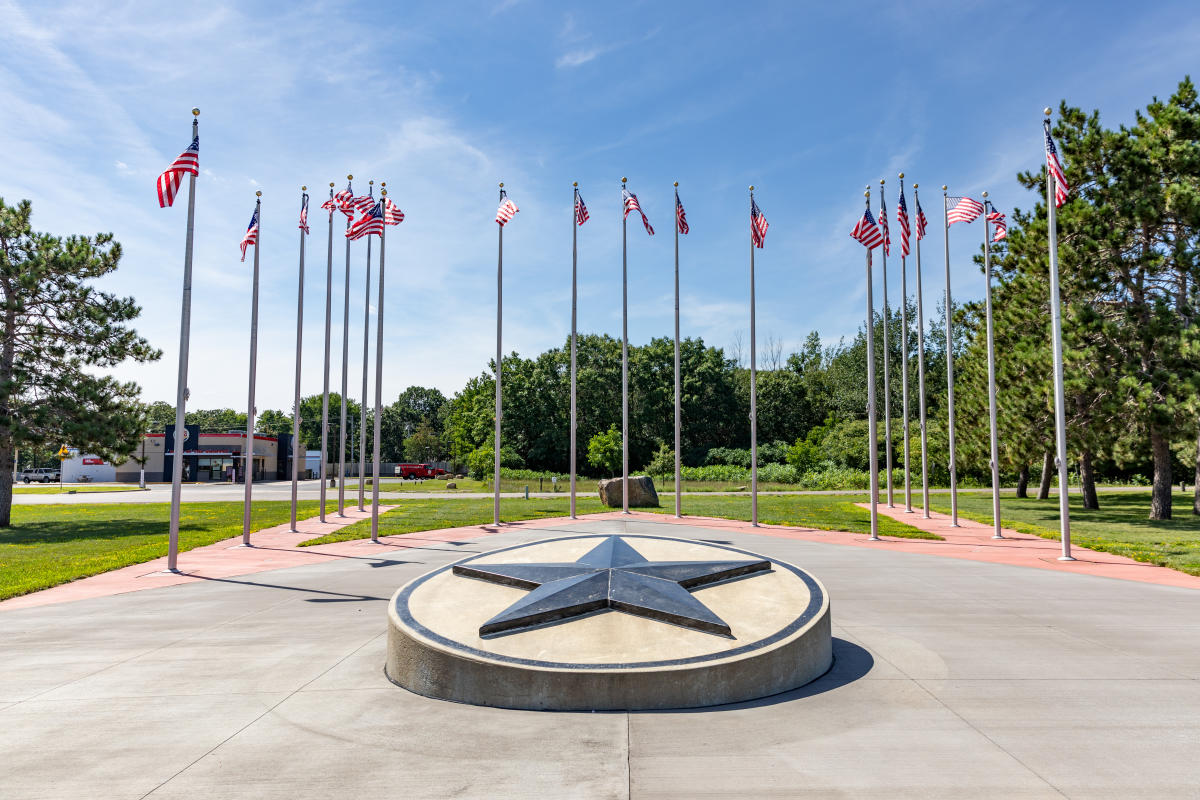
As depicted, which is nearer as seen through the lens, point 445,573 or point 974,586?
point 445,573

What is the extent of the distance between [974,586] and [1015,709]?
7041mm

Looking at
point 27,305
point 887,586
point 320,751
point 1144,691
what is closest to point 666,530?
point 887,586

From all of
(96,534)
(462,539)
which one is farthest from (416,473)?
(462,539)

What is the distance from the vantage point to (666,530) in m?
21.9

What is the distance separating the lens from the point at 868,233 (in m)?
19.2

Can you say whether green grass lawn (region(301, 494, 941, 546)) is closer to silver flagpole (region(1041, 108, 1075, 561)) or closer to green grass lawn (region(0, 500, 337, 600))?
green grass lawn (region(0, 500, 337, 600))

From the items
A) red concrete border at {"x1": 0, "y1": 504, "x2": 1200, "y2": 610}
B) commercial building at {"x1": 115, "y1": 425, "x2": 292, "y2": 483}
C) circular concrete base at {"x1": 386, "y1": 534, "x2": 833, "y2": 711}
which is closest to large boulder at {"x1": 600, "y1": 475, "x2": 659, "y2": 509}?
red concrete border at {"x1": 0, "y1": 504, "x2": 1200, "y2": 610}

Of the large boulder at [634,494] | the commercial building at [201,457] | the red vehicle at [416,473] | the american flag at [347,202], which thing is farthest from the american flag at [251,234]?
the red vehicle at [416,473]

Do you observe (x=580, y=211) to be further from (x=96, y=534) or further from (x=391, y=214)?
(x=96, y=534)

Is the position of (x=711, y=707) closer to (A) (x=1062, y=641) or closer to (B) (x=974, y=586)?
(A) (x=1062, y=641)

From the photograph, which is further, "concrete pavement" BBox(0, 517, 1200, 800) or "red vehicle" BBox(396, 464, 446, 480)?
"red vehicle" BBox(396, 464, 446, 480)

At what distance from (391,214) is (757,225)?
1079cm

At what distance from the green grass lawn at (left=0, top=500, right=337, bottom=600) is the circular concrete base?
10.0 metres

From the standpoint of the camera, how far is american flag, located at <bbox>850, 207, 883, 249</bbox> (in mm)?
19156
